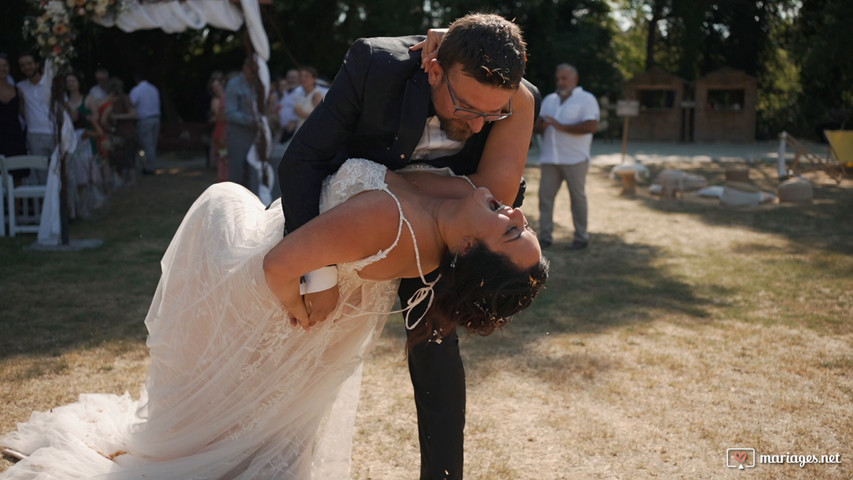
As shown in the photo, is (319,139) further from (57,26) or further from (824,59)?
(824,59)

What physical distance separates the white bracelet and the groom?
0.01m

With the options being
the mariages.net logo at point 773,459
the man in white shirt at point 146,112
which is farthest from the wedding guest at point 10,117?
the mariages.net logo at point 773,459

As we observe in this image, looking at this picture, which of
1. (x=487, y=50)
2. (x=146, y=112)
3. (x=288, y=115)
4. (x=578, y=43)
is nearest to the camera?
(x=487, y=50)

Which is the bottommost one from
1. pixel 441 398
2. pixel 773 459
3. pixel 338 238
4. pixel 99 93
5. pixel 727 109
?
pixel 773 459

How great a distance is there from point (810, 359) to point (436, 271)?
129 inches

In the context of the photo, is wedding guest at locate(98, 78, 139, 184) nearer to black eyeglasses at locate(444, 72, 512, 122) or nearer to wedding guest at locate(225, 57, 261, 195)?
wedding guest at locate(225, 57, 261, 195)

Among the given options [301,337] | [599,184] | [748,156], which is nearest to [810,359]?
[301,337]

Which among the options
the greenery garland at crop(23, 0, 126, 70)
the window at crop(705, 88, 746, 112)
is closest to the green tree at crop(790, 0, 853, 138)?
the window at crop(705, 88, 746, 112)

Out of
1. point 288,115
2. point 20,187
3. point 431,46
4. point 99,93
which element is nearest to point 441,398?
point 431,46

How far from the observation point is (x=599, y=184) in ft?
49.6

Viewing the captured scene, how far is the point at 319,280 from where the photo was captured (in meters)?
2.56

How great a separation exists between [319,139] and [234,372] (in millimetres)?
1089

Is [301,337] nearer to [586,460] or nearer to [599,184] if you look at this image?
[586,460]

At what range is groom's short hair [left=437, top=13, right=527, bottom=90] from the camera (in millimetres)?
2277
